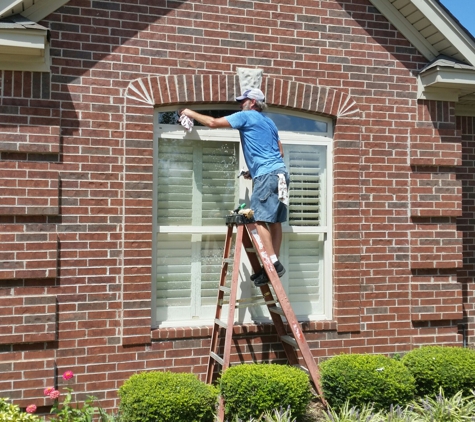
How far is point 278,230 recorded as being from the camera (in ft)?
18.4

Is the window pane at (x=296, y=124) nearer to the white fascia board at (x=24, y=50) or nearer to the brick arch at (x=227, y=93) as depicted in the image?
the brick arch at (x=227, y=93)

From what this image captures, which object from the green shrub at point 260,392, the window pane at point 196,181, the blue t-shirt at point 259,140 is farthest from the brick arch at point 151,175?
the green shrub at point 260,392

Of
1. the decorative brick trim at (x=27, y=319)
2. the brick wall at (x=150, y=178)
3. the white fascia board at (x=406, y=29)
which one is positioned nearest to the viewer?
the decorative brick trim at (x=27, y=319)

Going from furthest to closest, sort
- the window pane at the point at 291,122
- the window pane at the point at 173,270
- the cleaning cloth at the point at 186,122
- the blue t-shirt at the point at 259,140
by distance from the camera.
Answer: the window pane at the point at 291,122 < the window pane at the point at 173,270 < the cleaning cloth at the point at 186,122 < the blue t-shirt at the point at 259,140

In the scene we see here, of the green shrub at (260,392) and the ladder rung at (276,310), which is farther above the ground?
the ladder rung at (276,310)

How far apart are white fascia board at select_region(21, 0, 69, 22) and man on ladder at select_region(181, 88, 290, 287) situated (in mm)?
1493

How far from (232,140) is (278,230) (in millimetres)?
1097

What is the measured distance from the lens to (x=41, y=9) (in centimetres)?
534

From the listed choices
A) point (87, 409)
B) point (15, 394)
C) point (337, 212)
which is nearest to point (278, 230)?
point (337, 212)

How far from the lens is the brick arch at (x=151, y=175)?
555cm

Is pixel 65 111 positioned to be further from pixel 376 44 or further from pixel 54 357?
pixel 376 44

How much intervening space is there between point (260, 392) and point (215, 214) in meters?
1.93

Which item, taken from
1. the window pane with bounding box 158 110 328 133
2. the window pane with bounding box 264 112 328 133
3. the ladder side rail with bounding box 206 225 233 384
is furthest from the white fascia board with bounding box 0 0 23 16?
the ladder side rail with bounding box 206 225 233 384

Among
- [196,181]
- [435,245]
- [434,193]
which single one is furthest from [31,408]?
[434,193]
